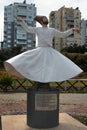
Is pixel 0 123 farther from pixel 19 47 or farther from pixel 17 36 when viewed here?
pixel 17 36

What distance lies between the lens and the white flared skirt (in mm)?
6844

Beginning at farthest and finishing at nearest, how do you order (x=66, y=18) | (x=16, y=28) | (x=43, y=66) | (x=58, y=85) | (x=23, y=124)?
(x=16, y=28) < (x=66, y=18) < (x=58, y=85) < (x=23, y=124) < (x=43, y=66)

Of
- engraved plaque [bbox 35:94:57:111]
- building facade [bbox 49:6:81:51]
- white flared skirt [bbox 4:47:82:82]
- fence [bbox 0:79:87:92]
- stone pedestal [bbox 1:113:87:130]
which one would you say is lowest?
fence [bbox 0:79:87:92]

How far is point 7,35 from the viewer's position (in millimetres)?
84000

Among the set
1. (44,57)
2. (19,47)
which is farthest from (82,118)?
(19,47)

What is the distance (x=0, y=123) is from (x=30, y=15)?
80.1 meters

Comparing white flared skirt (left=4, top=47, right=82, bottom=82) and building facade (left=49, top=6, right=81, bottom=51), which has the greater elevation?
building facade (left=49, top=6, right=81, bottom=51)

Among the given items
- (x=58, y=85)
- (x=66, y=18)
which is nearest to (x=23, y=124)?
(x=58, y=85)

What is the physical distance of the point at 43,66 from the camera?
23.0 ft

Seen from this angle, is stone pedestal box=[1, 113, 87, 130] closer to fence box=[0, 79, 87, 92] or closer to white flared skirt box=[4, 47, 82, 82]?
white flared skirt box=[4, 47, 82, 82]

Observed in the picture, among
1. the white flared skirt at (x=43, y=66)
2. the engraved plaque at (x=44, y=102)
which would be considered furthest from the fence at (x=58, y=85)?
the white flared skirt at (x=43, y=66)

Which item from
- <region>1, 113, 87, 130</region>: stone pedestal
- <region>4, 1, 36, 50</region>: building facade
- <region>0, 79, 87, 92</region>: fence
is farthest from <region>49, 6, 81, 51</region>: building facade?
<region>1, 113, 87, 130</region>: stone pedestal

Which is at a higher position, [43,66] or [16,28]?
[16,28]

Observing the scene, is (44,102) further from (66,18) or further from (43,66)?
(66,18)
